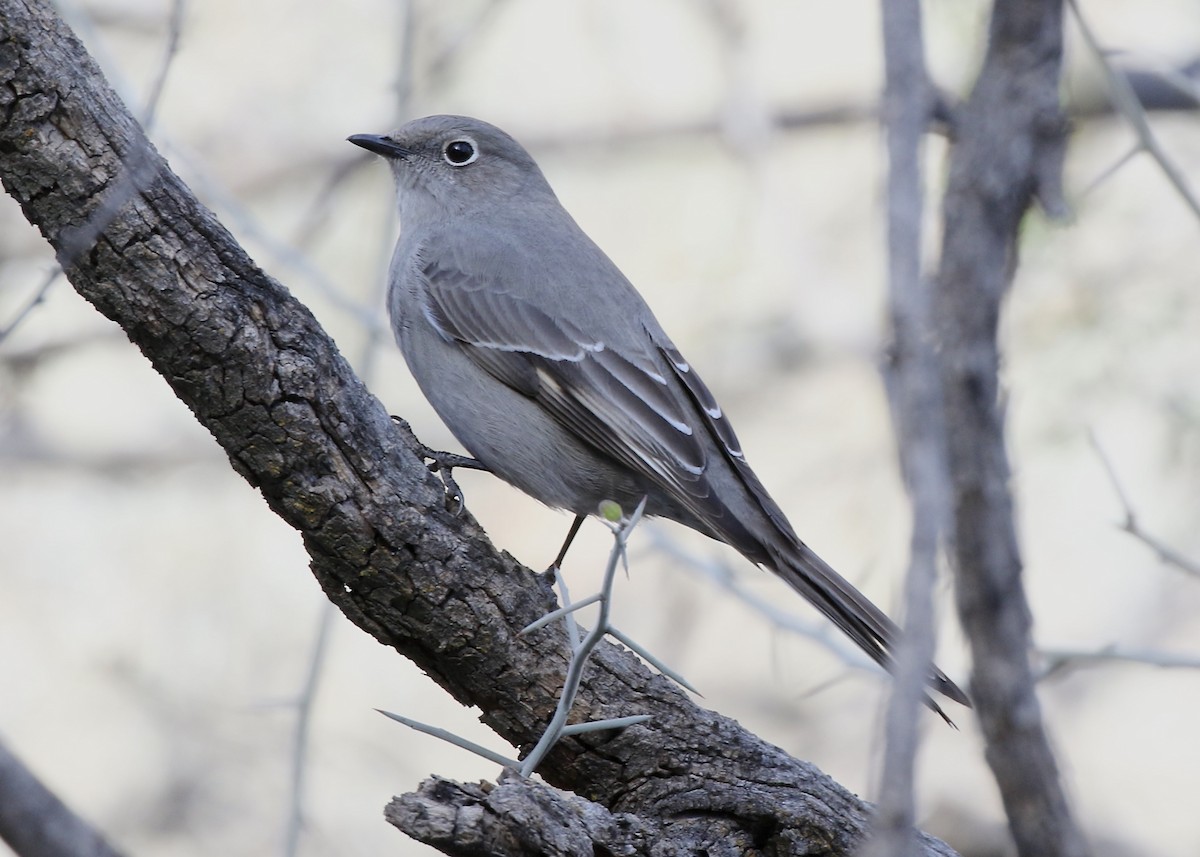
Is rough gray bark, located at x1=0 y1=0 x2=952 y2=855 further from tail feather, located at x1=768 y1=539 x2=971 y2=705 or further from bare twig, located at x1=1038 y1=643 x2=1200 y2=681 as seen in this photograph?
bare twig, located at x1=1038 y1=643 x2=1200 y2=681

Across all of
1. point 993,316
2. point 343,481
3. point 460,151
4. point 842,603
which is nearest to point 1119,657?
point 842,603

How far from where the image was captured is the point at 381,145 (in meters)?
6.69

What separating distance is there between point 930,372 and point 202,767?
9125 mm

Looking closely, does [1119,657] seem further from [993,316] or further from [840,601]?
[993,316]

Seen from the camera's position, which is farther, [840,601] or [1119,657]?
[1119,657]

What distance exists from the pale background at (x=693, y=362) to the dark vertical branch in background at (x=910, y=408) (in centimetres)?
635

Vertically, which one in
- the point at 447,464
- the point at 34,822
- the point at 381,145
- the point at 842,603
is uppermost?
the point at 381,145

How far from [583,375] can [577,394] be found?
11 cm

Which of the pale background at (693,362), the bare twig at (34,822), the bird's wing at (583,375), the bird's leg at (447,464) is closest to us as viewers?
the bare twig at (34,822)

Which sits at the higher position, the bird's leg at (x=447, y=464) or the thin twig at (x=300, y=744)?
the bird's leg at (x=447, y=464)

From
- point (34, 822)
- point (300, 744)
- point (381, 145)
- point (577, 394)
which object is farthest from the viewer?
point (381, 145)

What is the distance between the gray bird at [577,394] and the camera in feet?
16.9

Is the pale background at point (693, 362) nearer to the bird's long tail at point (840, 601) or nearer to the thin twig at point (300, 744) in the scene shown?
the thin twig at point (300, 744)

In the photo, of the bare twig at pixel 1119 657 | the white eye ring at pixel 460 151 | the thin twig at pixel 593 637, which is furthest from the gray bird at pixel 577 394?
the thin twig at pixel 593 637
